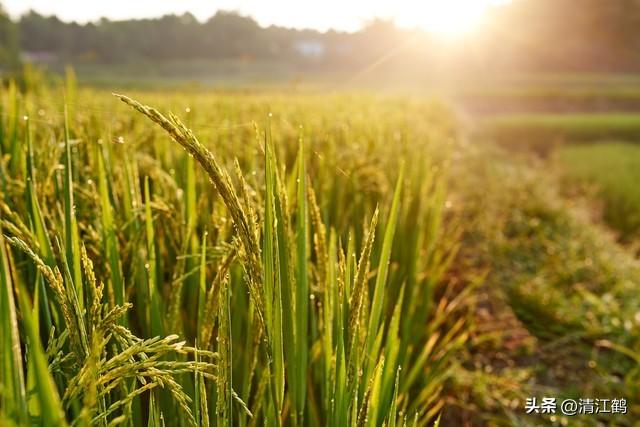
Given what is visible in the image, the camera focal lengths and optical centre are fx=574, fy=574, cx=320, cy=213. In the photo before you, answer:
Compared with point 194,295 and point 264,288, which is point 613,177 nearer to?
point 194,295

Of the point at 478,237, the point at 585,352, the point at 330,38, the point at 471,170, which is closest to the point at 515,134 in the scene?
the point at 471,170

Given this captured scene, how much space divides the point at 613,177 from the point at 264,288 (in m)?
11.8

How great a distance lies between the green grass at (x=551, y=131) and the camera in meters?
18.8

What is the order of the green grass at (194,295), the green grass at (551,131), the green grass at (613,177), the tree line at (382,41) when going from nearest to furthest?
the green grass at (194,295) < the green grass at (613,177) < the green grass at (551,131) < the tree line at (382,41)

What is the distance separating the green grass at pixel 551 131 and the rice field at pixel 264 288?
14827 mm

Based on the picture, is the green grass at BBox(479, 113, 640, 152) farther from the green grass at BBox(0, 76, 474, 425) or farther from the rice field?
the green grass at BBox(0, 76, 474, 425)

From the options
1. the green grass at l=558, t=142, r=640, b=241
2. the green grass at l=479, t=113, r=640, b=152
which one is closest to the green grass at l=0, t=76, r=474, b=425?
the green grass at l=558, t=142, r=640, b=241

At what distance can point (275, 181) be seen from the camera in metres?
0.93

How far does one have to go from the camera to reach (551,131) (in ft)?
65.5

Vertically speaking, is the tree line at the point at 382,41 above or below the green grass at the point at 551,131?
above

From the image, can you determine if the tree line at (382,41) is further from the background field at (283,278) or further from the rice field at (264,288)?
the rice field at (264,288)

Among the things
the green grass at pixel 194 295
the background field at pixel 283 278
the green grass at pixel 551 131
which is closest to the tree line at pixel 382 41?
the green grass at pixel 551 131

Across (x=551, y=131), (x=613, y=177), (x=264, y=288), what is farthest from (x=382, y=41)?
(x=264, y=288)

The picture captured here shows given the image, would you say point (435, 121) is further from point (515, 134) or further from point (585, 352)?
point (515, 134)
